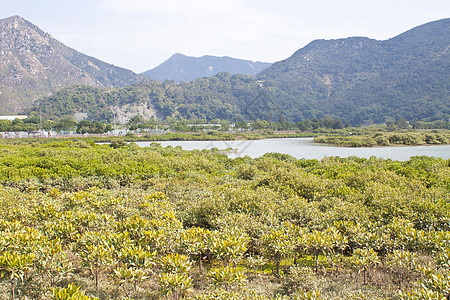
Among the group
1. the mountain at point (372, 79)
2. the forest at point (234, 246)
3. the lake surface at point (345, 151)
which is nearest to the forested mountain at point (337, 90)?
the mountain at point (372, 79)

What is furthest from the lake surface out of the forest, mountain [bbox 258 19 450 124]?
mountain [bbox 258 19 450 124]

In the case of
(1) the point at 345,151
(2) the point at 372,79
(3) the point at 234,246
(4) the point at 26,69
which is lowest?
(1) the point at 345,151

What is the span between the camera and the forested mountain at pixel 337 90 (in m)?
107

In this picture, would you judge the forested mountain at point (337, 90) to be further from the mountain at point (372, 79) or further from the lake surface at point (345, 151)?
the lake surface at point (345, 151)

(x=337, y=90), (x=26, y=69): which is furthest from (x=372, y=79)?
(x=26, y=69)

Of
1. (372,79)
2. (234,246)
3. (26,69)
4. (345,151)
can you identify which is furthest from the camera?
(26,69)

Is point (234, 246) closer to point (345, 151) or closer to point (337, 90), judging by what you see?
point (345, 151)

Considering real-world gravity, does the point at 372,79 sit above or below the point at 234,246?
above

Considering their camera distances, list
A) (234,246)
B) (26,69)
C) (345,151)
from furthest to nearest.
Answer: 1. (26,69)
2. (345,151)
3. (234,246)

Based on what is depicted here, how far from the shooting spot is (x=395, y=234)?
6.98 meters

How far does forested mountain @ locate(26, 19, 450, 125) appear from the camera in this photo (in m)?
107

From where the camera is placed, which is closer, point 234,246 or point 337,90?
point 234,246

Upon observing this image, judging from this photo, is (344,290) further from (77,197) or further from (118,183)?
(118,183)

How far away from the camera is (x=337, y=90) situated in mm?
156250
